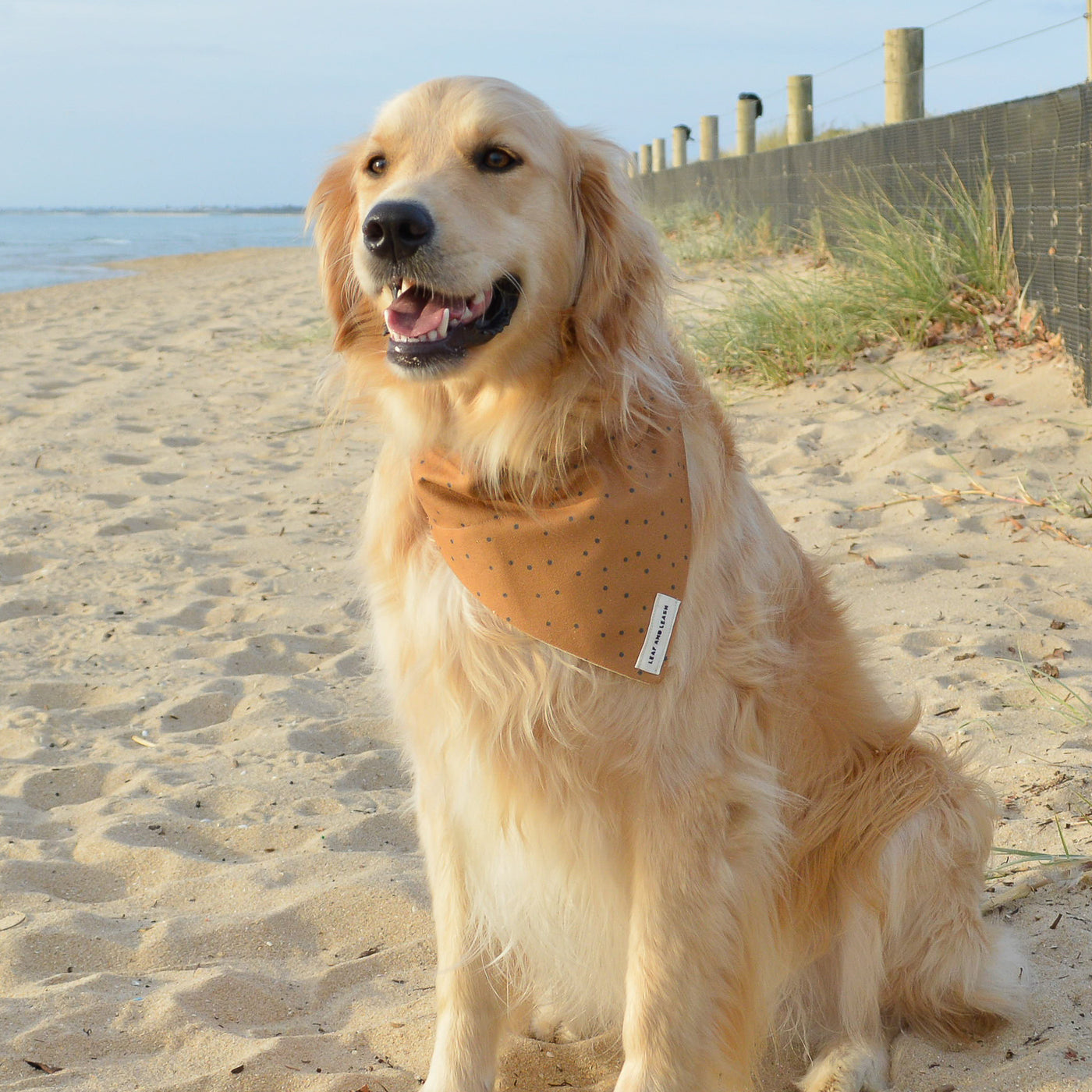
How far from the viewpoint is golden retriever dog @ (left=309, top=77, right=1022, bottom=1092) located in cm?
223

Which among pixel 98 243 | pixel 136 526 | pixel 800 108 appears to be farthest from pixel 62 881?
pixel 98 243

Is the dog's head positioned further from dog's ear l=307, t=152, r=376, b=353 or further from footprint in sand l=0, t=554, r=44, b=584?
footprint in sand l=0, t=554, r=44, b=584

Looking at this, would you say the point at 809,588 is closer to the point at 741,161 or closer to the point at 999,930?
the point at 999,930

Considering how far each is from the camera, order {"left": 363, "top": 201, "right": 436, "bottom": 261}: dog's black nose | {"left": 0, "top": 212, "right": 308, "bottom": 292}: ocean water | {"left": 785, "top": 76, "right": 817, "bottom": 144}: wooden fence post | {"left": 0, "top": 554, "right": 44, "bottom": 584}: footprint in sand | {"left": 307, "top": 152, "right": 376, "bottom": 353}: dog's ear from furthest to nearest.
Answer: {"left": 0, "top": 212, "right": 308, "bottom": 292}: ocean water → {"left": 785, "top": 76, "right": 817, "bottom": 144}: wooden fence post → {"left": 0, "top": 554, "right": 44, "bottom": 584}: footprint in sand → {"left": 307, "top": 152, "right": 376, "bottom": 353}: dog's ear → {"left": 363, "top": 201, "right": 436, "bottom": 261}: dog's black nose

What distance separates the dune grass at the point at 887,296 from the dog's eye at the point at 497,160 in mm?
4859

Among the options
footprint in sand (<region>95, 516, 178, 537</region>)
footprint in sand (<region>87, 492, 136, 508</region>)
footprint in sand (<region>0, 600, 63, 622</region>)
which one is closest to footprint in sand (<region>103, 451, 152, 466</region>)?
footprint in sand (<region>87, 492, 136, 508</region>)

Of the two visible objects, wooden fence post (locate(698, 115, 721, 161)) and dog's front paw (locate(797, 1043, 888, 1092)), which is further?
wooden fence post (locate(698, 115, 721, 161))

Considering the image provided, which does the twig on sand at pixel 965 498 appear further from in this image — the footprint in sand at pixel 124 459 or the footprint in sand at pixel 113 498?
the footprint in sand at pixel 124 459

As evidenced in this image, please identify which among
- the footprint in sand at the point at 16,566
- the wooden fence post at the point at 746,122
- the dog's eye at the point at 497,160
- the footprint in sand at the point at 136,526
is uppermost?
the wooden fence post at the point at 746,122

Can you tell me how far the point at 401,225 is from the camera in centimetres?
222

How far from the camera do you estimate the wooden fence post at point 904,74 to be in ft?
30.5

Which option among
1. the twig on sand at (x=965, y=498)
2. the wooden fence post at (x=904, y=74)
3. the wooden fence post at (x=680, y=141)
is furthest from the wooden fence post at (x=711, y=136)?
the twig on sand at (x=965, y=498)

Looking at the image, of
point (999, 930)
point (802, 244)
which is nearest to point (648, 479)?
point (999, 930)

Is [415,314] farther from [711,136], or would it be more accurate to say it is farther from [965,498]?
[711,136]
